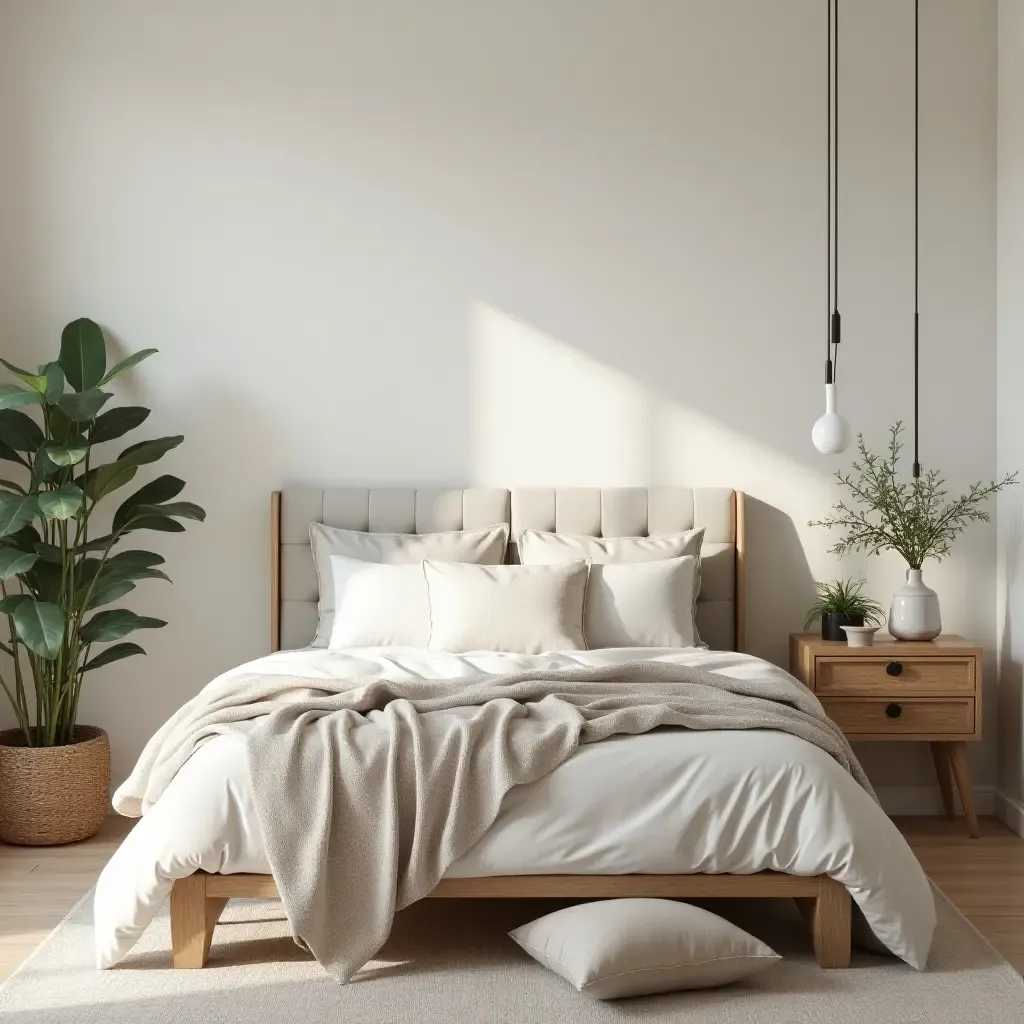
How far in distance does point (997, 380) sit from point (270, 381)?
2727 mm

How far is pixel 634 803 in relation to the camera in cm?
279

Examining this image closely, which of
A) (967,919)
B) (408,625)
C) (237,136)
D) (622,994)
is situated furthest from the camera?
(237,136)

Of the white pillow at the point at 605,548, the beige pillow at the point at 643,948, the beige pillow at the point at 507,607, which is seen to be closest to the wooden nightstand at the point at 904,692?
the white pillow at the point at 605,548

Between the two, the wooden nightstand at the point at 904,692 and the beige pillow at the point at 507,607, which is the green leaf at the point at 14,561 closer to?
the beige pillow at the point at 507,607

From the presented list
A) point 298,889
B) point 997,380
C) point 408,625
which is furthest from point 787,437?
point 298,889

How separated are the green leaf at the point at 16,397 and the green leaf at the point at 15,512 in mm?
301

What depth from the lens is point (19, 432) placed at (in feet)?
13.4

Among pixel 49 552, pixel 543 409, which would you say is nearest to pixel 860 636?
pixel 543 409

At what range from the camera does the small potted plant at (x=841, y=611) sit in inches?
168

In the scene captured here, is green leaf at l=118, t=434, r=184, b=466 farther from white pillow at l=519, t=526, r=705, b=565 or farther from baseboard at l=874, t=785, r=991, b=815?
baseboard at l=874, t=785, r=991, b=815

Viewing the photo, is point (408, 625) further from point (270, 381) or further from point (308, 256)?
point (308, 256)

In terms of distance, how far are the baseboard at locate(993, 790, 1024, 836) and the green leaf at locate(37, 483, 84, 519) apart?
3.35m

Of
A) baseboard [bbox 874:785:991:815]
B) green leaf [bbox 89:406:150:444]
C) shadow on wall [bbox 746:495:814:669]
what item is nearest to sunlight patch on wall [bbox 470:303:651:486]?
shadow on wall [bbox 746:495:814:669]

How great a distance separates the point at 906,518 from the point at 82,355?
2.98 metres
